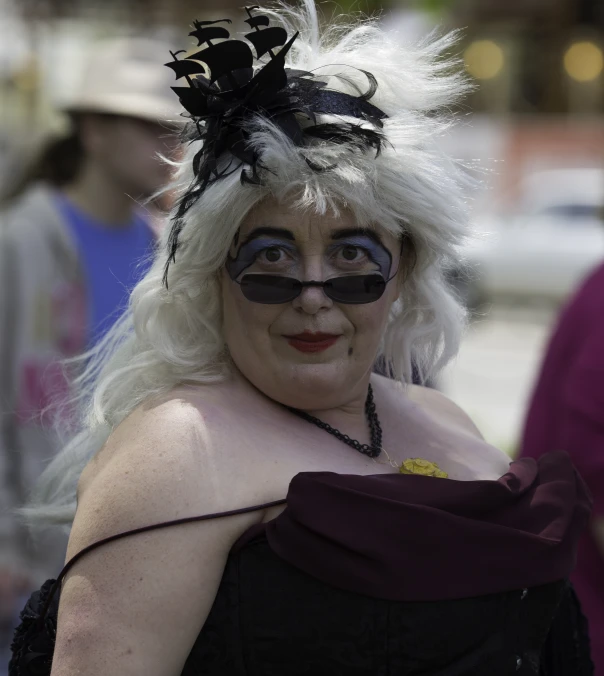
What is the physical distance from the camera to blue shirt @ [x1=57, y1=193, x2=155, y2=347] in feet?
11.6

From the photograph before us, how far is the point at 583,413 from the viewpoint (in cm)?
272

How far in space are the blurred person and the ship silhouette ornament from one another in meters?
1.19

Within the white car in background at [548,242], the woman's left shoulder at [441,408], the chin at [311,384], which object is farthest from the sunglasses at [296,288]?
the white car in background at [548,242]

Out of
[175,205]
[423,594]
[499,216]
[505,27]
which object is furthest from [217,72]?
[505,27]

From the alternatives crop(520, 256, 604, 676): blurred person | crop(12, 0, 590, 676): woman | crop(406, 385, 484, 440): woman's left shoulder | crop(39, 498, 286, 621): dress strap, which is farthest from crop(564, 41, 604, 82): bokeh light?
crop(39, 498, 286, 621): dress strap

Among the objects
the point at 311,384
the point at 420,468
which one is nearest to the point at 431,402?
the point at 420,468

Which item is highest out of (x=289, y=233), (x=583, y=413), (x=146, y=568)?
(x=289, y=233)

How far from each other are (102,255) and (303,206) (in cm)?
202

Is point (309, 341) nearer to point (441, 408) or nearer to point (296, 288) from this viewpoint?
point (296, 288)

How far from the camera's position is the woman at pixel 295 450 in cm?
165

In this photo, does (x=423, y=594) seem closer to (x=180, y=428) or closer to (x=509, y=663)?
→ (x=509, y=663)

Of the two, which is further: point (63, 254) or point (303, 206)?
point (63, 254)

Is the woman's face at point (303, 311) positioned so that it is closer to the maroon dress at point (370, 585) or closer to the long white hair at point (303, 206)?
the long white hair at point (303, 206)

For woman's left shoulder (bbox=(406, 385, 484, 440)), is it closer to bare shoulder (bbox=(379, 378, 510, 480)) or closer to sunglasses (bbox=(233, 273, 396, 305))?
bare shoulder (bbox=(379, 378, 510, 480))
